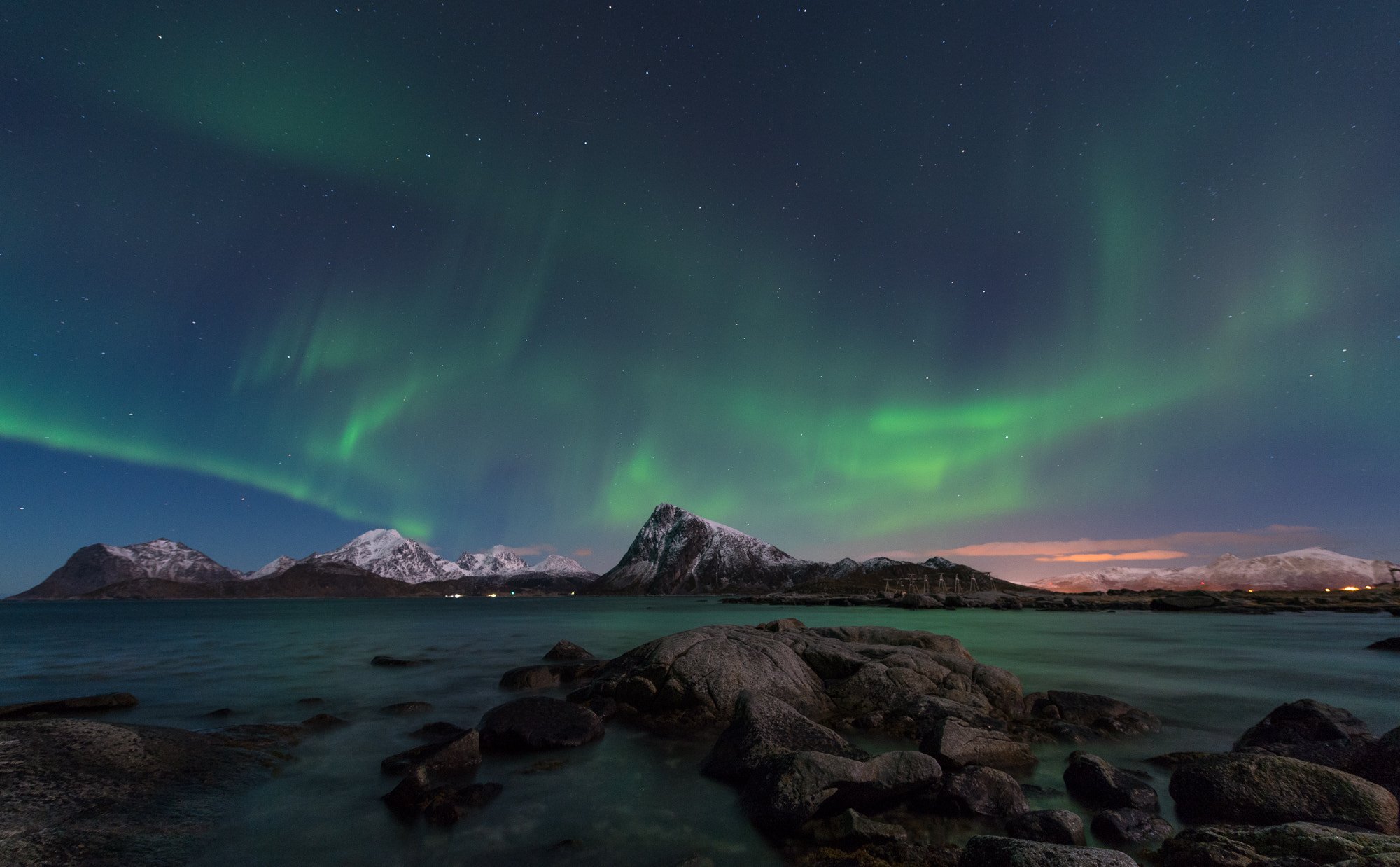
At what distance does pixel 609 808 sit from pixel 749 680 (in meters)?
7.12

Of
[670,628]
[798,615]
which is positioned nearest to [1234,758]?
[670,628]

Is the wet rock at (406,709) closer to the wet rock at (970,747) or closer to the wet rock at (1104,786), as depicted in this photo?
the wet rock at (970,747)

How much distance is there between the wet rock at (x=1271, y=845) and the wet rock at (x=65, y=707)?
27022mm

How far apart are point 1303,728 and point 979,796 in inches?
373

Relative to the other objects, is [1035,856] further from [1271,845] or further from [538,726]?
[538,726]

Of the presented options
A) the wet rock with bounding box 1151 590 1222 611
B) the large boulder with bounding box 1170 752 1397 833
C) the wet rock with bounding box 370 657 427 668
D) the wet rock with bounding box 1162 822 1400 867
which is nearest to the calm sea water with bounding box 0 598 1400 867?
the large boulder with bounding box 1170 752 1397 833

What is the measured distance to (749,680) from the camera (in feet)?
54.9

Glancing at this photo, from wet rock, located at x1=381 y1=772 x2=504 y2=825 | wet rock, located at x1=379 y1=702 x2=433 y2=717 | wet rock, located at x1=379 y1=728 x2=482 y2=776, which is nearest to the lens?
wet rock, located at x1=381 y1=772 x2=504 y2=825

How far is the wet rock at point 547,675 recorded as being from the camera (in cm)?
2308

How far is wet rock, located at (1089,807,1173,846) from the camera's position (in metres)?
8.67

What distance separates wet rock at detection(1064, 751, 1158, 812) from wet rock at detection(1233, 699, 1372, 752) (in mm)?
5070

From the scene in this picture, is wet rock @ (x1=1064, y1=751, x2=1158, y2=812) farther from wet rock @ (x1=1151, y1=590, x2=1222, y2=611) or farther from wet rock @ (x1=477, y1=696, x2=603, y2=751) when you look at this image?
wet rock @ (x1=1151, y1=590, x2=1222, y2=611)

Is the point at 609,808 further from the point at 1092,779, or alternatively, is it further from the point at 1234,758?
the point at 1234,758

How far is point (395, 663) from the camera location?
30.0 meters
